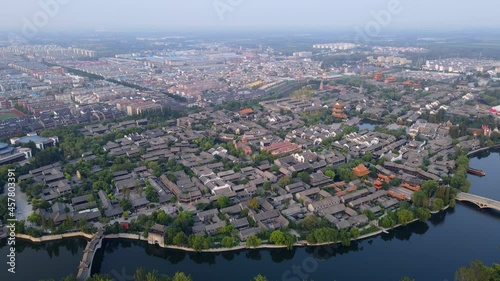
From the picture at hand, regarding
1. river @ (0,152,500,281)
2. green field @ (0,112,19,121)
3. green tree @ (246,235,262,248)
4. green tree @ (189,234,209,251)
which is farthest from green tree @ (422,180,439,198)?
green field @ (0,112,19,121)

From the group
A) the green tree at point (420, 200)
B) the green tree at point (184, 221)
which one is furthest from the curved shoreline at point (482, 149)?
the green tree at point (184, 221)

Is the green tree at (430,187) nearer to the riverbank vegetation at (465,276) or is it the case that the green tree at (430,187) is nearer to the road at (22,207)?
the riverbank vegetation at (465,276)

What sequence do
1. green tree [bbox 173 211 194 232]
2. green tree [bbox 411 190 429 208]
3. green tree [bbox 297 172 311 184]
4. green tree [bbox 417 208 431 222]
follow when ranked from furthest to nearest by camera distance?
green tree [bbox 297 172 311 184]
green tree [bbox 411 190 429 208]
green tree [bbox 417 208 431 222]
green tree [bbox 173 211 194 232]

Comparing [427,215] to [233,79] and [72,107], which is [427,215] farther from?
[233,79]

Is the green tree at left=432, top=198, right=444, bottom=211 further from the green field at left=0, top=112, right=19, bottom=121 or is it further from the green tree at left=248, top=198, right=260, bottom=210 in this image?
the green field at left=0, top=112, right=19, bottom=121

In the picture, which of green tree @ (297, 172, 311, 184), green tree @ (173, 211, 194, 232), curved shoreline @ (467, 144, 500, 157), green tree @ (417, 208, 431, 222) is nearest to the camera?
green tree @ (173, 211, 194, 232)

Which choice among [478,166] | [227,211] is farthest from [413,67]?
[227,211]
